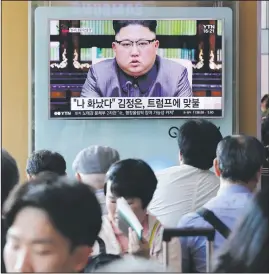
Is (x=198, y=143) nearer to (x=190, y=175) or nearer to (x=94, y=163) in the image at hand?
(x=190, y=175)

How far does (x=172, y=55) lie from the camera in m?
2.34

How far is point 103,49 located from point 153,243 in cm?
89

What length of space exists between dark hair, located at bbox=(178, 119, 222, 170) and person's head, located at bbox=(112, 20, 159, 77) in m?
0.33

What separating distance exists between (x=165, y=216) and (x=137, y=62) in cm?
71

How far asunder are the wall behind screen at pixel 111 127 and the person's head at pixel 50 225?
0.47 feet

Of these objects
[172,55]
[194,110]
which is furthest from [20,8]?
[194,110]

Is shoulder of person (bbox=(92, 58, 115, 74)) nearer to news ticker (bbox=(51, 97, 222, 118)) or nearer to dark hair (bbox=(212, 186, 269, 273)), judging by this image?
news ticker (bbox=(51, 97, 222, 118))

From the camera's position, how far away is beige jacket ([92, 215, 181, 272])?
90.0 inches

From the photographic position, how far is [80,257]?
2.26 m

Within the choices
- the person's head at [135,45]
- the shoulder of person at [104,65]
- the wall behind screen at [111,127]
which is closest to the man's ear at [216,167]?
the wall behind screen at [111,127]

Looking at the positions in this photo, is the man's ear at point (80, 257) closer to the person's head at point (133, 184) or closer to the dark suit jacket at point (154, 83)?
the person's head at point (133, 184)

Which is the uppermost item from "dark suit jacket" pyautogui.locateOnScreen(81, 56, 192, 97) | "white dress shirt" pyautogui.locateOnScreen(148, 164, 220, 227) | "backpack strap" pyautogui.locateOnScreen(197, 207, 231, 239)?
"dark suit jacket" pyautogui.locateOnScreen(81, 56, 192, 97)

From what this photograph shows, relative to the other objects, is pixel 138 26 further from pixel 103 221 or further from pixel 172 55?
pixel 103 221

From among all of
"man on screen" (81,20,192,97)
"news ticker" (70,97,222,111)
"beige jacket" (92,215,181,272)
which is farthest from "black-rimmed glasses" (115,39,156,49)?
"beige jacket" (92,215,181,272)
